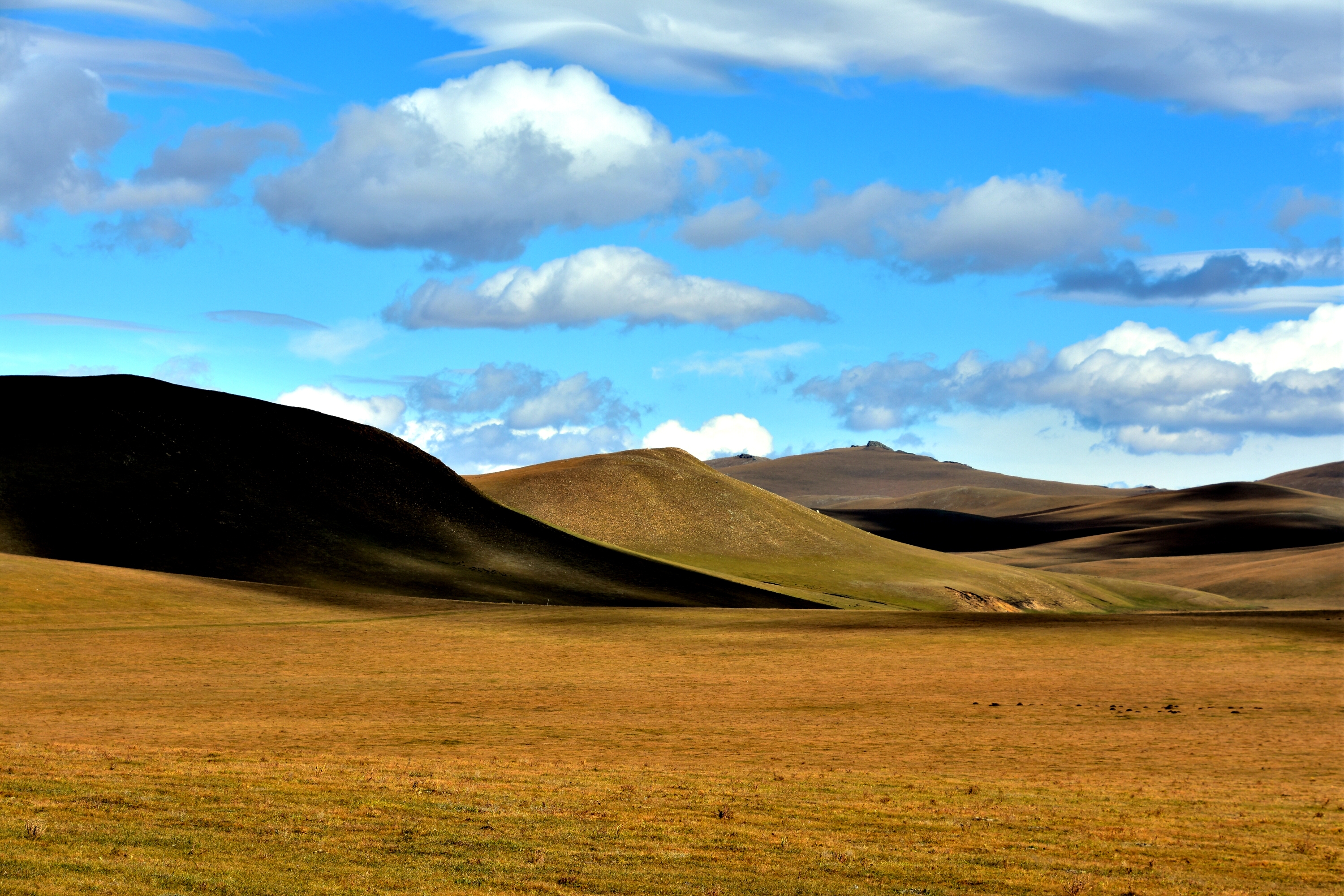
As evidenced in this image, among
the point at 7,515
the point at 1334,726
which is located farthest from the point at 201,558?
the point at 1334,726

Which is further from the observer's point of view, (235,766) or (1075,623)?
(1075,623)

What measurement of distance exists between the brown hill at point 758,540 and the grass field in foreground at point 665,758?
73324mm

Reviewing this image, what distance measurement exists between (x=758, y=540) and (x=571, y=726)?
120 m

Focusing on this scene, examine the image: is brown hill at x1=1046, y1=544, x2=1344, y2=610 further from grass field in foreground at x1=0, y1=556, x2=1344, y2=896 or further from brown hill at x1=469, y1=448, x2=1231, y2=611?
grass field in foreground at x1=0, y1=556, x2=1344, y2=896

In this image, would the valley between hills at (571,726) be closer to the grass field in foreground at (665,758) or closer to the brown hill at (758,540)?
the grass field in foreground at (665,758)

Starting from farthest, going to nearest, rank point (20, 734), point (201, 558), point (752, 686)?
1. point (201, 558)
2. point (752, 686)
3. point (20, 734)

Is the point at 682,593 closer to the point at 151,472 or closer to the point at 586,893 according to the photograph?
the point at 151,472

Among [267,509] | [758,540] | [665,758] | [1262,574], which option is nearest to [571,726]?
[665,758]

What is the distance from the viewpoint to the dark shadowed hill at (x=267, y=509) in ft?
310

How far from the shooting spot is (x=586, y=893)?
15266 millimetres

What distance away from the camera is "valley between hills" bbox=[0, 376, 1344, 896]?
17406 millimetres

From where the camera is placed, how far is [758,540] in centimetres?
15325

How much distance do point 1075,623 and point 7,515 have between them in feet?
263

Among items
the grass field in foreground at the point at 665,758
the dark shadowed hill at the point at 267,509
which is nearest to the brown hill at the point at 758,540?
the dark shadowed hill at the point at 267,509
